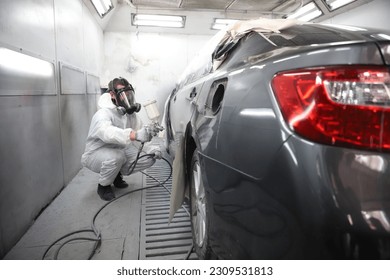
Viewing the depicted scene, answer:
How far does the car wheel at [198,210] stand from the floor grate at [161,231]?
0.76 ft

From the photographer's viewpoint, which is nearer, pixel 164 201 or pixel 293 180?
pixel 293 180

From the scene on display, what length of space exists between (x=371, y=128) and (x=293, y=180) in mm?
242

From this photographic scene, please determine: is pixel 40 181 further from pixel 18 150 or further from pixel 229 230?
pixel 229 230

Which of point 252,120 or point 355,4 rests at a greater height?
point 355,4

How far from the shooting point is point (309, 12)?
5230mm

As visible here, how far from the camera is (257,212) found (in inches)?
34.6

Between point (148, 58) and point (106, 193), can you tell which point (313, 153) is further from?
point (148, 58)

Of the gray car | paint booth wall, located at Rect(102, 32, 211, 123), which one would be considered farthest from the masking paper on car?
paint booth wall, located at Rect(102, 32, 211, 123)

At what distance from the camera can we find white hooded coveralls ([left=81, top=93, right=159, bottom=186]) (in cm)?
259

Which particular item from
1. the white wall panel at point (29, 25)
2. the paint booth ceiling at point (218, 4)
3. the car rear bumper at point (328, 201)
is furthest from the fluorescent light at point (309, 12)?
the car rear bumper at point (328, 201)

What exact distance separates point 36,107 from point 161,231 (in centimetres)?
146

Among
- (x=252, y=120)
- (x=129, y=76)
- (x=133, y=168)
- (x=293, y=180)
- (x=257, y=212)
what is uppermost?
(x=129, y=76)

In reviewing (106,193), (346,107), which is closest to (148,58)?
(106,193)
